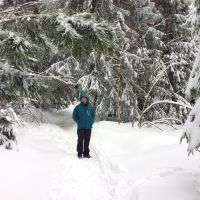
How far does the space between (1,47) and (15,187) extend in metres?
3.14

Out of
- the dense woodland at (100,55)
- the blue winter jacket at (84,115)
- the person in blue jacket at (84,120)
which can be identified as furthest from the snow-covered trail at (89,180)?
the dense woodland at (100,55)

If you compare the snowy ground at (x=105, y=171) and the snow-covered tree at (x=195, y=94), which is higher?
the snow-covered tree at (x=195, y=94)

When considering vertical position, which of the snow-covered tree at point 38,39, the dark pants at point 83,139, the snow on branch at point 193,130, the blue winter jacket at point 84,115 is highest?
the snow-covered tree at point 38,39

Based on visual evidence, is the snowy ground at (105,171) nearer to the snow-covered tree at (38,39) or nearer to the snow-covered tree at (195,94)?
the snow-covered tree at (195,94)

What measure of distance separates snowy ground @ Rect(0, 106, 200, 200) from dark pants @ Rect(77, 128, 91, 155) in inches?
11.2

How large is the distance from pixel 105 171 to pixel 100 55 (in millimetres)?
7073

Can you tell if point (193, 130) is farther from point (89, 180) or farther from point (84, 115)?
point (84, 115)

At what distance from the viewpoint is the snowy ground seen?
715 centimetres

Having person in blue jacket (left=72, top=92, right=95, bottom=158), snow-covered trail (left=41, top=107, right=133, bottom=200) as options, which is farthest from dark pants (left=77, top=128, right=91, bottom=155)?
snow-covered trail (left=41, top=107, right=133, bottom=200)

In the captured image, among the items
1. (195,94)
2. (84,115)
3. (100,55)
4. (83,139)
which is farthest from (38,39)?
(100,55)

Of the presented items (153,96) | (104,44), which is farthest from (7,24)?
(153,96)

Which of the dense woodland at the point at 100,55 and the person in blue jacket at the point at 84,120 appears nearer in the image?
the dense woodland at the point at 100,55

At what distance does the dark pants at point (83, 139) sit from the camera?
1039cm

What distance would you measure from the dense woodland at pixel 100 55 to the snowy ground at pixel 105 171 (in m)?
1.46
